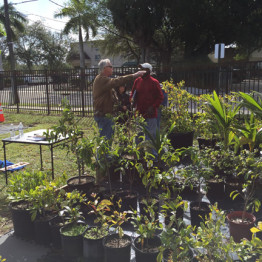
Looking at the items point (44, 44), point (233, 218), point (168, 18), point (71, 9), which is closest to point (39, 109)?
point (233, 218)

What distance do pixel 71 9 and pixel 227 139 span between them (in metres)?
31.9

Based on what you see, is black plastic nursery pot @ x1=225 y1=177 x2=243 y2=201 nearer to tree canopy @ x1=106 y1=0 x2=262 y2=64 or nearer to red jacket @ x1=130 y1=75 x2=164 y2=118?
red jacket @ x1=130 y1=75 x2=164 y2=118

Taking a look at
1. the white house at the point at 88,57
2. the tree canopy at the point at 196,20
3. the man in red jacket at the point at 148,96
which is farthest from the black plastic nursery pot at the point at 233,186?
the white house at the point at 88,57

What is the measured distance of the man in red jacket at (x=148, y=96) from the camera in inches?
200

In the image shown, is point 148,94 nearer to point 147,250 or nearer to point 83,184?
point 83,184

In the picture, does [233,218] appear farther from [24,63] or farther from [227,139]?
[24,63]

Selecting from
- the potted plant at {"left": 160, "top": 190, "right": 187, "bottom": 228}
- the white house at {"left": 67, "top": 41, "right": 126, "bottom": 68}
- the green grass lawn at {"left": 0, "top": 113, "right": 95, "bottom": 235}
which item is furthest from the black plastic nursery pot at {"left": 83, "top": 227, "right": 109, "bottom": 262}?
the white house at {"left": 67, "top": 41, "right": 126, "bottom": 68}

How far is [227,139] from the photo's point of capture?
4.09 meters

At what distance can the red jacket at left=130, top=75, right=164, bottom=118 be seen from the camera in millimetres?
5082

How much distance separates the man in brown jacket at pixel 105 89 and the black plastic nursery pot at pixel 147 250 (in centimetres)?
219

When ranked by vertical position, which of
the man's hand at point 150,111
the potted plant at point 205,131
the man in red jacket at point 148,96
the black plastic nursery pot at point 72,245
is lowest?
the black plastic nursery pot at point 72,245

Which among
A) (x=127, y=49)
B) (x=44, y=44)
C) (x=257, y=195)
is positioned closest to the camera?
(x=257, y=195)

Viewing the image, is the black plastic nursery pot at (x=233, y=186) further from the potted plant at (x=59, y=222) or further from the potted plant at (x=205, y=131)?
the potted plant at (x=59, y=222)

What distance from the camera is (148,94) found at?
5.11 m
